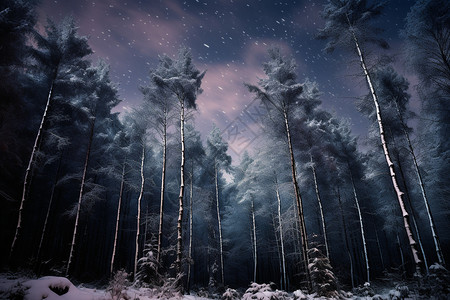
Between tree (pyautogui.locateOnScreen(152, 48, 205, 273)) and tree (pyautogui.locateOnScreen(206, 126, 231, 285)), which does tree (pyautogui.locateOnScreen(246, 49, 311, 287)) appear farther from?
tree (pyautogui.locateOnScreen(206, 126, 231, 285))

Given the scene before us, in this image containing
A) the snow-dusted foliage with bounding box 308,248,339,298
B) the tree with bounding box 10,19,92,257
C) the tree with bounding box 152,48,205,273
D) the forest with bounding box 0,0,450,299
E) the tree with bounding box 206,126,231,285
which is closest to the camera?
the snow-dusted foliage with bounding box 308,248,339,298

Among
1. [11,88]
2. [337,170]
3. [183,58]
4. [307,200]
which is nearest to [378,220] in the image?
[307,200]

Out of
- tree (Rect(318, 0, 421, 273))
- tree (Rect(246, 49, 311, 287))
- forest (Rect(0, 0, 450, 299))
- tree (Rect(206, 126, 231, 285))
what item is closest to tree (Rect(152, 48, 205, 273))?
forest (Rect(0, 0, 450, 299))

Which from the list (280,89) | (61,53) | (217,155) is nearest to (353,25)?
(280,89)

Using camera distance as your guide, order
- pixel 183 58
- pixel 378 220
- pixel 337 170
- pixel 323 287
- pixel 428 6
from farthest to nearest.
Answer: pixel 378 220 < pixel 337 170 < pixel 183 58 < pixel 428 6 < pixel 323 287

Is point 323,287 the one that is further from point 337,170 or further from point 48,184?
point 48,184

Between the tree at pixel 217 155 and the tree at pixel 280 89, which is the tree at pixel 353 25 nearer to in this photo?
the tree at pixel 280 89

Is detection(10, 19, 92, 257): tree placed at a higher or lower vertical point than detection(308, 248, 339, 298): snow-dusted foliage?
higher

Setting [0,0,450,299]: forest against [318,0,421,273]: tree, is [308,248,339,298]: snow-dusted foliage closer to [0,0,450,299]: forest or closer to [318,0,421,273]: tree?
[0,0,450,299]: forest

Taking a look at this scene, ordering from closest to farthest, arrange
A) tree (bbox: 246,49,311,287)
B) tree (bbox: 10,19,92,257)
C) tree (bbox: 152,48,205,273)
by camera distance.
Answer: tree (bbox: 10,19,92,257) < tree (bbox: 246,49,311,287) < tree (bbox: 152,48,205,273)

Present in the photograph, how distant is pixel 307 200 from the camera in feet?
61.8

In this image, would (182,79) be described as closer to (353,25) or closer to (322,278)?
(353,25)

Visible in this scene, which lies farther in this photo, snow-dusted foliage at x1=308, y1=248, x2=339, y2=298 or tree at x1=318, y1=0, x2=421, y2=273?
tree at x1=318, y1=0, x2=421, y2=273

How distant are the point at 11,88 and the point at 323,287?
1566cm
